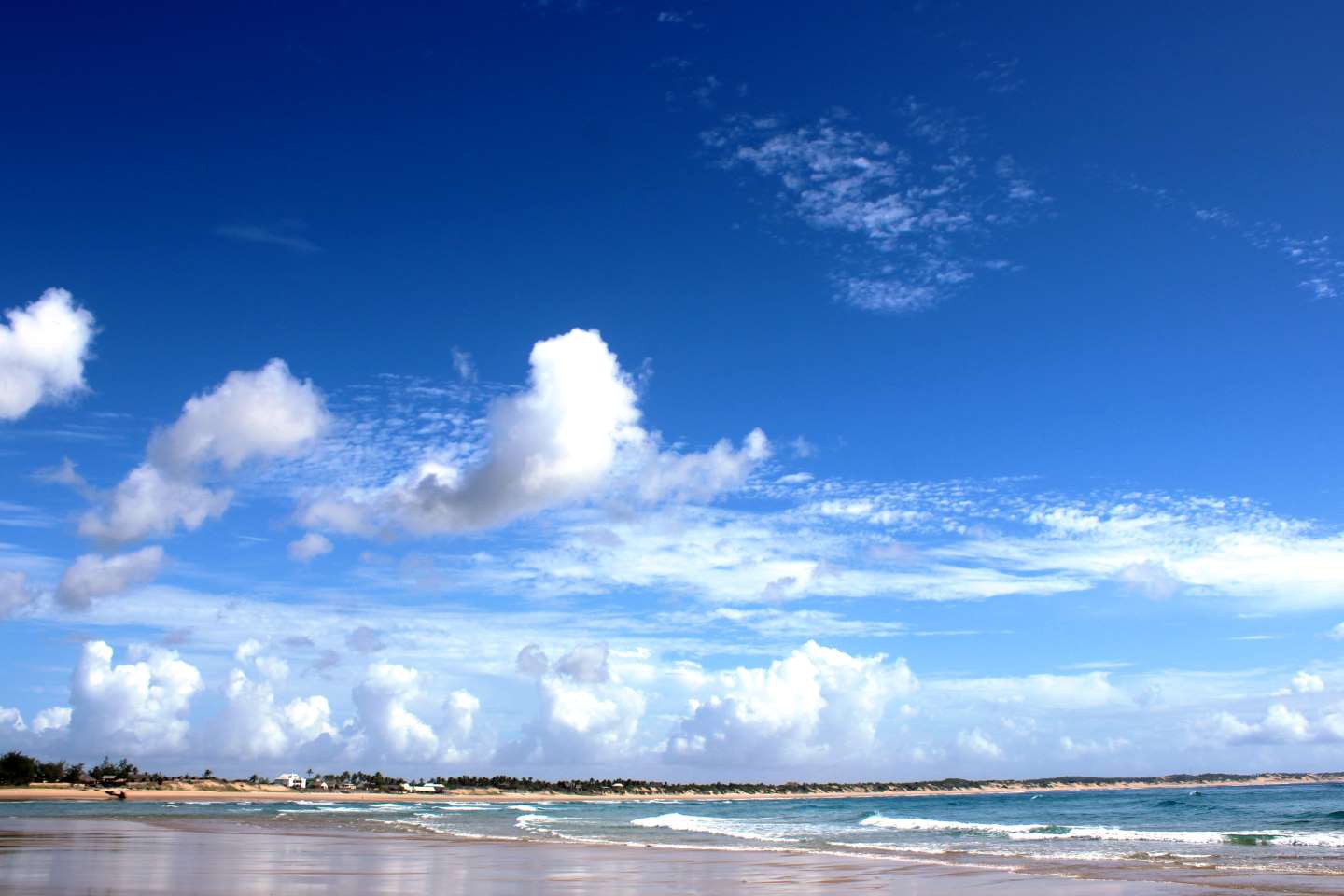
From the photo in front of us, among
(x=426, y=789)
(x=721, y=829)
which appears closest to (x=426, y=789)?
(x=426, y=789)

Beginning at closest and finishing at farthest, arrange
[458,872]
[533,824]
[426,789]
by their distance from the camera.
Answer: [458,872] < [533,824] < [426,789]

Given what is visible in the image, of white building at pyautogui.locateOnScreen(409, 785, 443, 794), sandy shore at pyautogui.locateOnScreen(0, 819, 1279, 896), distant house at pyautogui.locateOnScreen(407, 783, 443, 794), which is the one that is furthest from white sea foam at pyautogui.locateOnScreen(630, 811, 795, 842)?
white building at pyautogui.locateOnScreen(409, 785, 443, 794)

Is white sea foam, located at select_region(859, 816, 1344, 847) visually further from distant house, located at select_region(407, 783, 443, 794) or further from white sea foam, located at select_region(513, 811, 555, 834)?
distant house, located at select_region(407, 783, 443, 794)

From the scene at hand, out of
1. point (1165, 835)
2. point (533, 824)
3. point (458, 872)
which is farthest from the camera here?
point (533, 824)

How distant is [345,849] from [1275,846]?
32432 mm

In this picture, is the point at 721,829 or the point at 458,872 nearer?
the point at 458,872

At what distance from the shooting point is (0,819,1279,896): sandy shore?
17.7 meters

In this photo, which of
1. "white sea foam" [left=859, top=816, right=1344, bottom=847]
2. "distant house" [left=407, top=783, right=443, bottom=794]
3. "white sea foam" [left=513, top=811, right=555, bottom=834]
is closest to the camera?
"white sea foam" [left=859, top=816, right=1344, bottom=847]

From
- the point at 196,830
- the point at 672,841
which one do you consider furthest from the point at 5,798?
the point at 672,841

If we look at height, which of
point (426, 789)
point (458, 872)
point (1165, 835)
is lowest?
point (426, 789)

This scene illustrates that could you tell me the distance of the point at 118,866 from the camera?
820 inches

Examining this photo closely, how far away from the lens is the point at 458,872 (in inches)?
Result: 884

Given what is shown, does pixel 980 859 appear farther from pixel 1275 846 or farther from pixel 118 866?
pixel 118 866

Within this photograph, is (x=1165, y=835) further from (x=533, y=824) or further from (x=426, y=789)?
(x=426, y=789)
